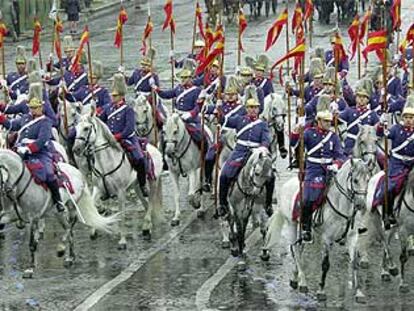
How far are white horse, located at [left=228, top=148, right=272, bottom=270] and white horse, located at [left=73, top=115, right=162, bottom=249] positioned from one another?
2.02 m

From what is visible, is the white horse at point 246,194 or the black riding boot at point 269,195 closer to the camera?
the white horse at point 246,194

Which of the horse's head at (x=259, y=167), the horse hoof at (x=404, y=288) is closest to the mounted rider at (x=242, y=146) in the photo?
the horse's head at (x=259, y=167)

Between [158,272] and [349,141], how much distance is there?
478 centimetres

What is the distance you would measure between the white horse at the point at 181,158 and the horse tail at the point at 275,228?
3808 mm

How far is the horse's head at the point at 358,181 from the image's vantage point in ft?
66.5

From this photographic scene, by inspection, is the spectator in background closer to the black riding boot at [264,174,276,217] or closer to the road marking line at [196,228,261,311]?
the road marking line at [196,228,261,311]

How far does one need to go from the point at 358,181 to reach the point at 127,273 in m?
4.13

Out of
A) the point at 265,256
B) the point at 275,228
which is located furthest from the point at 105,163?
the point at 275,228

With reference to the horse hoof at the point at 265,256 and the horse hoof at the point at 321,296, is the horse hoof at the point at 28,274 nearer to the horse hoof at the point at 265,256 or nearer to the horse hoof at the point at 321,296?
the horse hoof at the point at 265,256

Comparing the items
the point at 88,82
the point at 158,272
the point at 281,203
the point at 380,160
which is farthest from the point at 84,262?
the point at 88,82

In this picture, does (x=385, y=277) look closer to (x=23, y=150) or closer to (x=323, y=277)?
(x=323, y=277)

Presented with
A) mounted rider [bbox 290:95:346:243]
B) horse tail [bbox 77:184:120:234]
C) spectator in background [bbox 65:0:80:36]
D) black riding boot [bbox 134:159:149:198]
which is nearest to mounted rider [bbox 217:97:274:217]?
mounted rider [bbox 290:95:346:243]

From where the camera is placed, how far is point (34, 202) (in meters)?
22.5

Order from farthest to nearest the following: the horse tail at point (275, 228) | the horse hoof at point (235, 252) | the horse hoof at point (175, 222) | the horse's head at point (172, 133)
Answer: the horse's head at point (172, 133) → the horse hoof at point (175, 222) → the horse hoof at point (235, 252) → the horse tail at point (275, 228)
